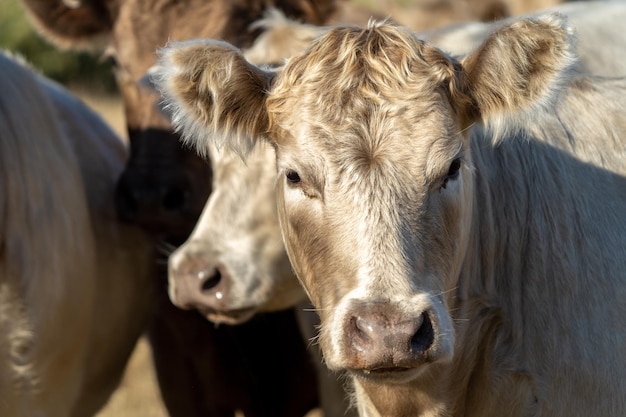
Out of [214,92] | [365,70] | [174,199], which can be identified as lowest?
[174,199]

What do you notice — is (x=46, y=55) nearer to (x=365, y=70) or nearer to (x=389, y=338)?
(x=365, y=70)

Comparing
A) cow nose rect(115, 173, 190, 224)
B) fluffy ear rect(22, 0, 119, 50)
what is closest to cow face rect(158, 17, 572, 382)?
cow nose rect(115, 173, 190, 224)

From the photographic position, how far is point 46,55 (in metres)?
19.8

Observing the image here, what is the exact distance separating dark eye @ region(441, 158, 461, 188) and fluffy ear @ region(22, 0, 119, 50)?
325 cm

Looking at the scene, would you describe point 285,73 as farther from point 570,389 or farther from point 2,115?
point 2,115

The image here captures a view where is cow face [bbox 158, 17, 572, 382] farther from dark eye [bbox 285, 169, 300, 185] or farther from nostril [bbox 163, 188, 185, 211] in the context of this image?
nostril [bbox 163, 188, 185, 211]

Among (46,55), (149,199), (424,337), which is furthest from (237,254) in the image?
(46,55)

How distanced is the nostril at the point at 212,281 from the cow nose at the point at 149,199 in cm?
77

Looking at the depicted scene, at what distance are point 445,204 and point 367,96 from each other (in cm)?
38

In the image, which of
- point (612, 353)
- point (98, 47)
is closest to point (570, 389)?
point (612, 353)

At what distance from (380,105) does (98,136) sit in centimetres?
301

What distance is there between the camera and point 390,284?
124 inches

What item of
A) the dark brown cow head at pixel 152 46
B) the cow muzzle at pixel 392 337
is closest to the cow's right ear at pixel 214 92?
the cow muzzle at pixel 392 337

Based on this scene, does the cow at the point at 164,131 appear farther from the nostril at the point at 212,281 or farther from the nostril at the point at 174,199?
the nostril at the point at 212,281
